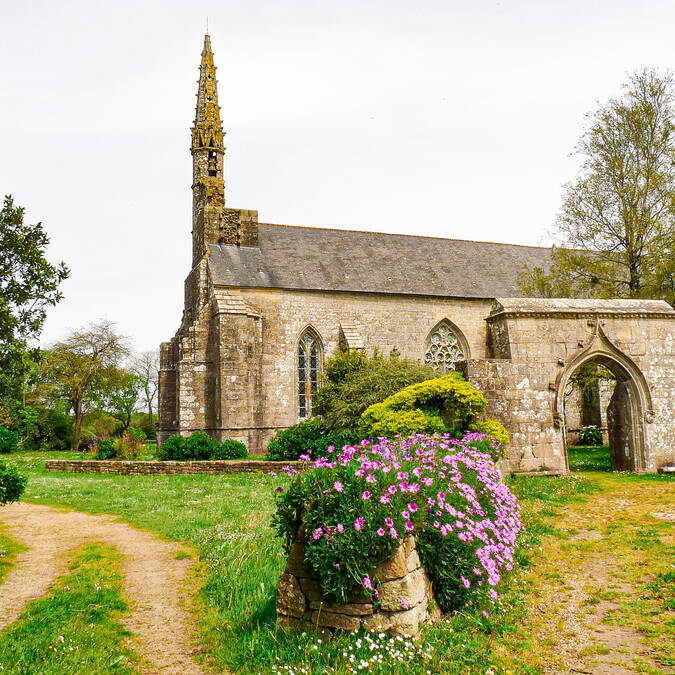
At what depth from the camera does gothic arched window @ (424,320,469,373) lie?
26.8 meters

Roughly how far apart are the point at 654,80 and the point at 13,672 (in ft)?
71.5

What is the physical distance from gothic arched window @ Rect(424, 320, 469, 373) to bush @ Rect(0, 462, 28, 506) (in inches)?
797

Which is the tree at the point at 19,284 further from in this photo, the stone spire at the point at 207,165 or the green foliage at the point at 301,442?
the stone spire at the point at 207,165

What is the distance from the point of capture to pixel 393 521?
16.5 feet

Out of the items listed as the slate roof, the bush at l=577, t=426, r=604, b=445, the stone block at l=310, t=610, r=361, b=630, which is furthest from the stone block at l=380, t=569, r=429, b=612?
the bush at l=577, t=426, r=604, b=445

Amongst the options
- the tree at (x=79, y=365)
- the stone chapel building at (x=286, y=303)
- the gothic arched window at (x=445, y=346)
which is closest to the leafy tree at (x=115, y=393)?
the tree at (x=79, y=365)

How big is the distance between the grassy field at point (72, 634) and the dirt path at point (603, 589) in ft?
12.1

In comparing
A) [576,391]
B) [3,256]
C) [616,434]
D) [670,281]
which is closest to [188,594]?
[3,256]

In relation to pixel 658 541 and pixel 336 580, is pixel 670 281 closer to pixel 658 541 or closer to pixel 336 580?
pixel 658 541

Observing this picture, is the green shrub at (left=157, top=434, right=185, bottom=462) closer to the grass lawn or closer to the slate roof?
the grass lawn

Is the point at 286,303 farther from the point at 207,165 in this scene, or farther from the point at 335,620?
the point at 335,620

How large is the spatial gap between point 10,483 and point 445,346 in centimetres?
2116

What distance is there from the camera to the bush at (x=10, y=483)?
805 centimetres

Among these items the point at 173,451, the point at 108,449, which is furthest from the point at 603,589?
the point at 108,449
